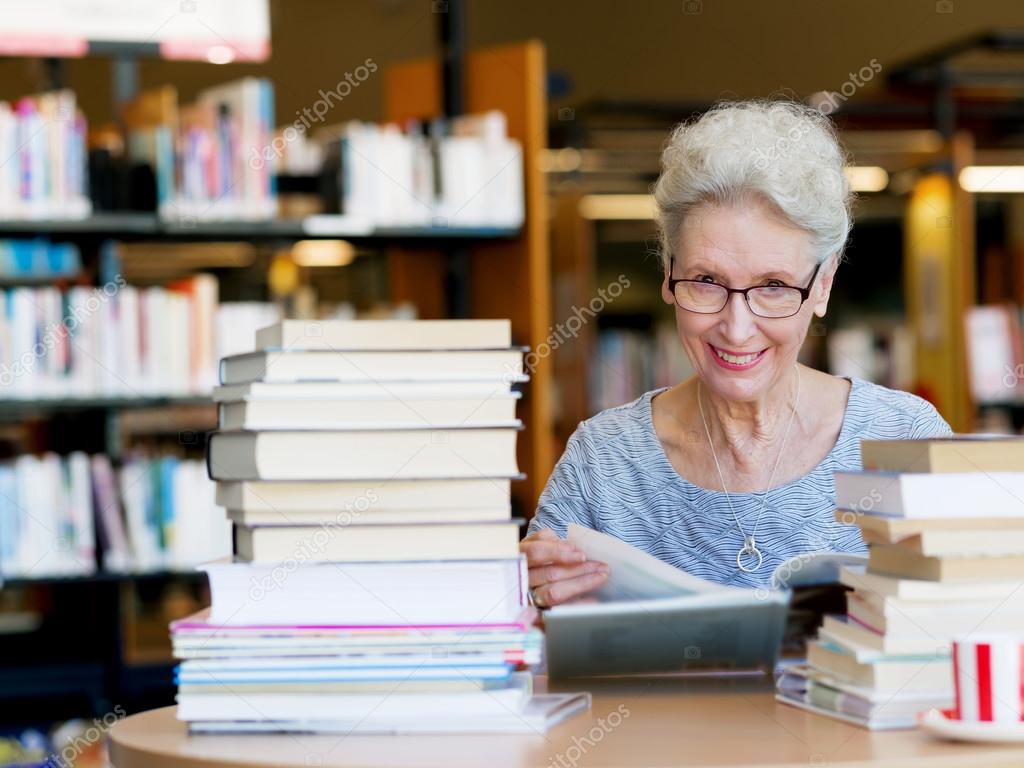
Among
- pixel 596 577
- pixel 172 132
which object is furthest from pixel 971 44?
pixel 596 577

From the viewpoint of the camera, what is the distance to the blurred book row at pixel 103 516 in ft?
12.0

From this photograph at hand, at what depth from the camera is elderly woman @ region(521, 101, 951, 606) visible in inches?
74.5

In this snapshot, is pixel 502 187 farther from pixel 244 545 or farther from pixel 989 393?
pixel 244 545

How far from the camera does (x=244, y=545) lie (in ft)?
4.12

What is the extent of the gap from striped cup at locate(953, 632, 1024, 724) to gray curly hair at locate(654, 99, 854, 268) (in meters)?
0.86

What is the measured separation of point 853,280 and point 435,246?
3199 mm

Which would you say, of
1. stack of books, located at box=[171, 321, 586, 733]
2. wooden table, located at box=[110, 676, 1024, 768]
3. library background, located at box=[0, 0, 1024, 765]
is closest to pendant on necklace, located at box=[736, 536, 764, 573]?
library background, located at box=[0, 0, 1024, 765]

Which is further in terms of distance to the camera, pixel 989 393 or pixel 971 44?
pixel 989 393

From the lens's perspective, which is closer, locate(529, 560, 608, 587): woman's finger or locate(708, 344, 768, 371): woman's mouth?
locate(529, 560, 608, 587): woman's finger

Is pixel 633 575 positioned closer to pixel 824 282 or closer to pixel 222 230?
pixel 824 282

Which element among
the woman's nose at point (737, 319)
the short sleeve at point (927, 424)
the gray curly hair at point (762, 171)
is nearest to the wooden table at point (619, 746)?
the woman's nose at point (737, 319)

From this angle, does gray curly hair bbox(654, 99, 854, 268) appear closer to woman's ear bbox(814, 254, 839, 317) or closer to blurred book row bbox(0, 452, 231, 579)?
woman's ear bbox(814, 254, 839, 317)

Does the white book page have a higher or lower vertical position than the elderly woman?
lower

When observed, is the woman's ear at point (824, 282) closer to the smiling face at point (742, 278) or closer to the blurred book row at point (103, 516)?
the smiling face at point (742, 278)
